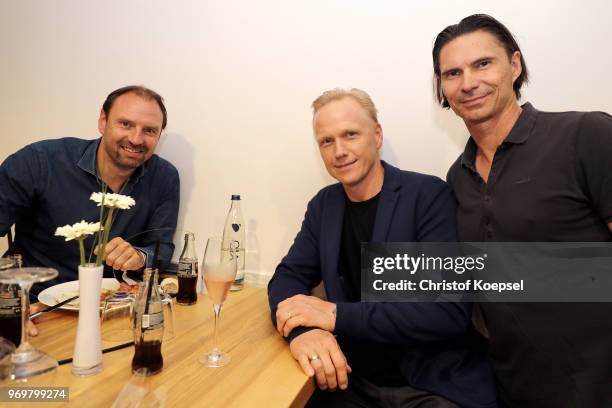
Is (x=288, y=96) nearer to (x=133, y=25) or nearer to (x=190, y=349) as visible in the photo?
(x=133, y=25)

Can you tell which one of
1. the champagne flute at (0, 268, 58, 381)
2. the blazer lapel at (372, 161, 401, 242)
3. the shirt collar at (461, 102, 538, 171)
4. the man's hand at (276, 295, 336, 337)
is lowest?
the man's hand at (276, 295, 336, 337)

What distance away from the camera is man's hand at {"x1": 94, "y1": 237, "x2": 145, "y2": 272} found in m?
1.26

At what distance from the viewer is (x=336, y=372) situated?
94cm

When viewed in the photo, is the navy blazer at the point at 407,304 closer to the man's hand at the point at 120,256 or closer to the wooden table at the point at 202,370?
the wooden table at the point at 202,370

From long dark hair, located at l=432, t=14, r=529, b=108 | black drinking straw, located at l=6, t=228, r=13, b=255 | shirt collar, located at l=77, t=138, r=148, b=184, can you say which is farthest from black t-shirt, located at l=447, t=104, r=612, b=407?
black drinking straw, located at l=6, t=228, r=13, b=255

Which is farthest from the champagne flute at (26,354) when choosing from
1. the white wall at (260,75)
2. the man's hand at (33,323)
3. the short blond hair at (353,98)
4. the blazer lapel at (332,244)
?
the white wall at (260,75)

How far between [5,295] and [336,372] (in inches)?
31.6

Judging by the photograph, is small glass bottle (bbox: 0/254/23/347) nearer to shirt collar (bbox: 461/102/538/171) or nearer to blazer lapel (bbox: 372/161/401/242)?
blazer lapel (bbox: 372/161/401/242)

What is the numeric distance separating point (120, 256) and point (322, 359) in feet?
2.57

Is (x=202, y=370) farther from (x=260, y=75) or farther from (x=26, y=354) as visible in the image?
(x=260, y=75)

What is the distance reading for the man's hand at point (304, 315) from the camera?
41.1 inches

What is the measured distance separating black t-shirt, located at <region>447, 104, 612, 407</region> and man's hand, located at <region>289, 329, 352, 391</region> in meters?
0.51

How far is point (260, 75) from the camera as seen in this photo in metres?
1.73

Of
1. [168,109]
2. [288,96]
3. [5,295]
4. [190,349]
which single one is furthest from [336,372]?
[168,109]
